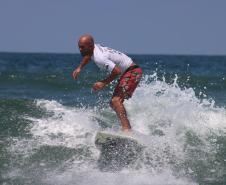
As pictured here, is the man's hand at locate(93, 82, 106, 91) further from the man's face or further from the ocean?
the ocean

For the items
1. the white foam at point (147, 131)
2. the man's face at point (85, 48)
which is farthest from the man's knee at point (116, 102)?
the man's face at point (85, 48)

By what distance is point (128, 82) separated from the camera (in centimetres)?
811

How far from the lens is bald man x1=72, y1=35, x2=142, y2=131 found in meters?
7.73

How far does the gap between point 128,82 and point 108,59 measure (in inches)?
20.9

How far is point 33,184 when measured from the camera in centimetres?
726

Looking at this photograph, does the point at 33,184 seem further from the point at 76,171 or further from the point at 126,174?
the point at 126,174

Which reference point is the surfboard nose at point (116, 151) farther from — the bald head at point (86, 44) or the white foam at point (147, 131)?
the bald head at point (86, 44)

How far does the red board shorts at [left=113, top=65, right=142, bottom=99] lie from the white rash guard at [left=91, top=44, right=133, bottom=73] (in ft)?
0.30

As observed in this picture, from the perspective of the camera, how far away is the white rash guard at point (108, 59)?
25.3 ft

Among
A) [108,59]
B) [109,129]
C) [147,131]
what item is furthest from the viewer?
[147,131]

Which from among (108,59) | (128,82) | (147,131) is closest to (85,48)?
(108,59)

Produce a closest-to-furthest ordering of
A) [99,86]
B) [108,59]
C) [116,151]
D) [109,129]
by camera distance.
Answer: [99,86], [108,59], [116,151], [109,129]

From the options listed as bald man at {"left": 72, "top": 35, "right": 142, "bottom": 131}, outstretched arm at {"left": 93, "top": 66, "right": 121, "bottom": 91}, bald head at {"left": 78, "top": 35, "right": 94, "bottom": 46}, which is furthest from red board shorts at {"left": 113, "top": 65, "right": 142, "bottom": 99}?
bald head at {"left": 78, "top": 35, "right": 94, "bottom": 46}

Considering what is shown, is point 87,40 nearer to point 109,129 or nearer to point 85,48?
point 85,48
